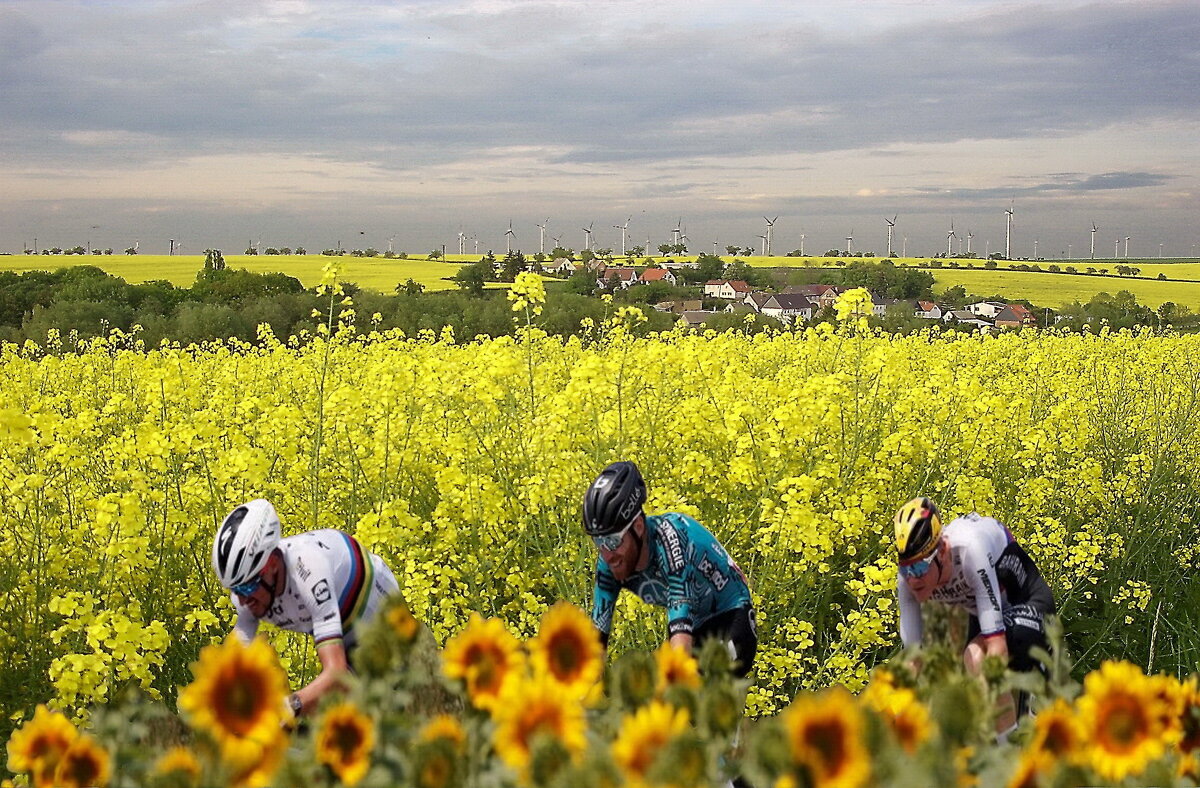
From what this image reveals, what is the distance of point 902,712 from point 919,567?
2102mm

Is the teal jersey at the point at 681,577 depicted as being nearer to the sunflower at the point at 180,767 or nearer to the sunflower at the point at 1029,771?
the sunflower at the point at 1029,771

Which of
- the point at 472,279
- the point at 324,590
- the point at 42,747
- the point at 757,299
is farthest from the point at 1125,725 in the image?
the point at 757,299

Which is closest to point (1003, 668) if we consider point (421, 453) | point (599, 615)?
point (599, 615)

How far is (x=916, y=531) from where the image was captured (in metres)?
3.60

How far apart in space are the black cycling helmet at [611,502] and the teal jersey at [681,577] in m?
0.31

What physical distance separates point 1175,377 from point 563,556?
1032cm

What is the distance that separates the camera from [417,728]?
5.36 feet

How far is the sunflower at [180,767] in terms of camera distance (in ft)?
4.53

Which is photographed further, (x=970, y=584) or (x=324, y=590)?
(x=970, y=584)

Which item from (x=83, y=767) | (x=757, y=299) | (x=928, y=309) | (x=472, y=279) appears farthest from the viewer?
(x=757, y=299)

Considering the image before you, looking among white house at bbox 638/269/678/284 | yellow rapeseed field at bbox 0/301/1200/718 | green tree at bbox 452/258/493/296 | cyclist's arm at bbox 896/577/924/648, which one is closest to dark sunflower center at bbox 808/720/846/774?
cyclist's arm at bbox 896/577/924/648

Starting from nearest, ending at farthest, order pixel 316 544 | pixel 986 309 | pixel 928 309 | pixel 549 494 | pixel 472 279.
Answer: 1. pixel 316 544
2. pixel 549 494
3. pixel 472 279
4. pixel 986 309
5. pixel 928 309

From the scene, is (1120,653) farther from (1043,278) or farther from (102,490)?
(1043,278)

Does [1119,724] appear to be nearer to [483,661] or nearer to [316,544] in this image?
[483,661]
